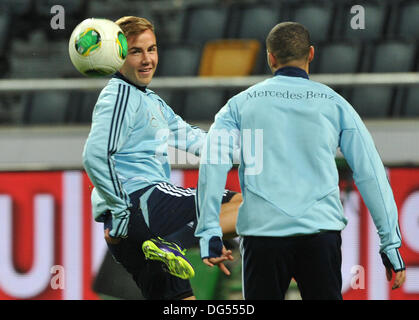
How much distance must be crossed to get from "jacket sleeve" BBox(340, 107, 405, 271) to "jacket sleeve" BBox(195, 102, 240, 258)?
48cm

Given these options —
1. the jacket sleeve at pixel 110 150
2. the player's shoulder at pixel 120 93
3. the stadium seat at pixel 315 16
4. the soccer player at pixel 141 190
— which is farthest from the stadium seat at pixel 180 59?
the jacket sleeve at pixel 110 150

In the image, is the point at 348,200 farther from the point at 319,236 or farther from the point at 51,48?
the point at 51,48

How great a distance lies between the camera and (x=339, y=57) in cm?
798

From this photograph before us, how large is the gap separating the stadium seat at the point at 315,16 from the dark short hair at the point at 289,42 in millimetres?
4790

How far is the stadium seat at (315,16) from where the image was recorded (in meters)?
8.57

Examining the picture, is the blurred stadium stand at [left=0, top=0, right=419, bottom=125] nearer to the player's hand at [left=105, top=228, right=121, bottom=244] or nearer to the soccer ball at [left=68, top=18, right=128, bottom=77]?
the soccer ball at [left=68, top=18, right=128, bottom=77]

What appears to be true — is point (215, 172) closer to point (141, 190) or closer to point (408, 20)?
point (141, 190)

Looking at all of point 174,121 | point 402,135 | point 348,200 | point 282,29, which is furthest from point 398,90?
point 282,29

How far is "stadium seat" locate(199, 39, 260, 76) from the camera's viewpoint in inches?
318

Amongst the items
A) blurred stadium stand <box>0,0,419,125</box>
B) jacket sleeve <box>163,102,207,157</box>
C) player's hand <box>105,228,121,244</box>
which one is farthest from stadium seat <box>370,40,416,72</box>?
player's hand <box>105,228,121,244</box>

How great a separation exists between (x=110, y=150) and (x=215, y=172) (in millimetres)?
585

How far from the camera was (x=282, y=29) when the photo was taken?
3.82 m

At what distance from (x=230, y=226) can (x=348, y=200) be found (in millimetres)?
2676

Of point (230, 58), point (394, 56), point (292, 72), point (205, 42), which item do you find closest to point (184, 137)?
point (292, 72)
